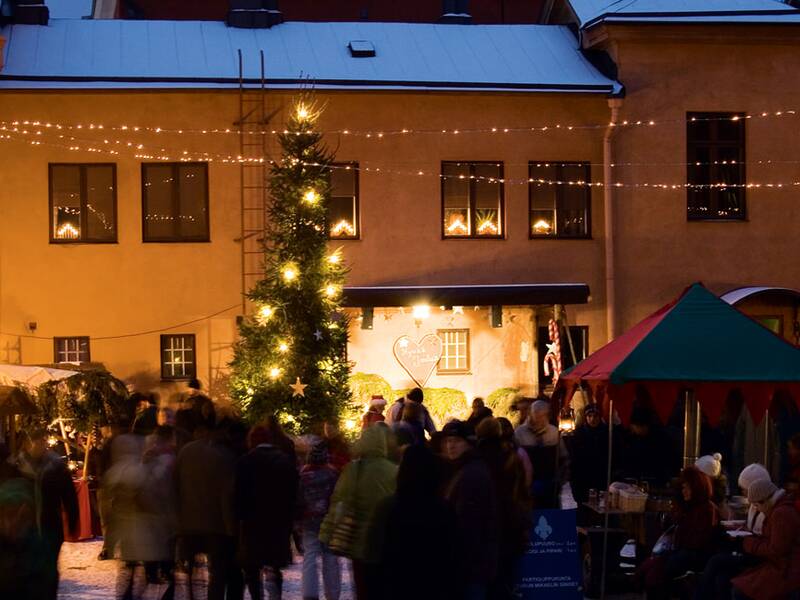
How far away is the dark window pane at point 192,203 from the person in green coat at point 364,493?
45.0ft

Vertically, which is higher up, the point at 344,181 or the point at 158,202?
the point at 344,181

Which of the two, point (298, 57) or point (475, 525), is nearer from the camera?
point (475, 525)

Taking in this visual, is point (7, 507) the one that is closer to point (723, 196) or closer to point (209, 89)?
point (209, 89)

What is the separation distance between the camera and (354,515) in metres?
10.3

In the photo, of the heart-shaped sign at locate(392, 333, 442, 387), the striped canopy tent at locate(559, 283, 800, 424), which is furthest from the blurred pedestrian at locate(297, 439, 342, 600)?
the heart-shaped sign at locate(392, 333, 442, 387)

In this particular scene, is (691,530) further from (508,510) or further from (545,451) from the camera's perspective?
(545,451)

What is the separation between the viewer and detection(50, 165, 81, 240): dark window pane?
2359cm

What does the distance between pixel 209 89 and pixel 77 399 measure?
6.54 metres

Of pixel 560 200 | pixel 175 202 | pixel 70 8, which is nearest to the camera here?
pixel 175 202

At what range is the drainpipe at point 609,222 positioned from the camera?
80.6ft

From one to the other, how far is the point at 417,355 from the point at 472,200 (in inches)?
117

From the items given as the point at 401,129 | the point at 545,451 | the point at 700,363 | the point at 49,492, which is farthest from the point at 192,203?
the point at 49,492

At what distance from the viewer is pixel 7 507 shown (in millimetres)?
9094

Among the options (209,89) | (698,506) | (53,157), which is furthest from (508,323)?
(698,506)
